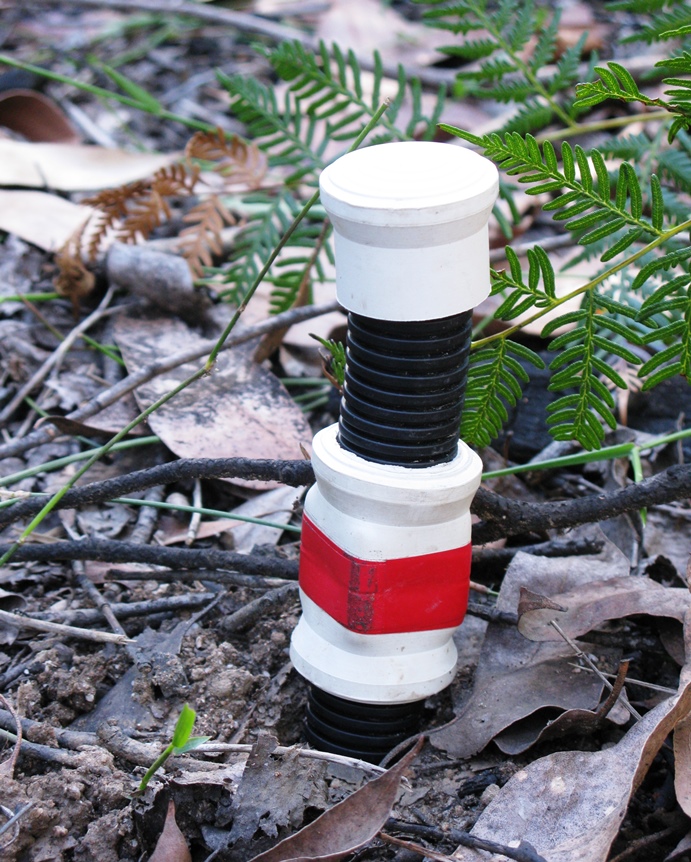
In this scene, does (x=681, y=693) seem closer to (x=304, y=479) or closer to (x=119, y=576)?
(x=304, y=479)

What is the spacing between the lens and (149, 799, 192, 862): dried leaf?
149cm

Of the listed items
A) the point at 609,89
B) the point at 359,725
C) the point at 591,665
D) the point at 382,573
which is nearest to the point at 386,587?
the point at 382,573

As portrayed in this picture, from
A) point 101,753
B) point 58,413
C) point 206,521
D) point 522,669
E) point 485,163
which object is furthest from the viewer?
point 58,413

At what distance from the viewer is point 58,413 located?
2652 mm

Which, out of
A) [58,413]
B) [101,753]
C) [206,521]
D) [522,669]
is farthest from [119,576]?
[522,669]

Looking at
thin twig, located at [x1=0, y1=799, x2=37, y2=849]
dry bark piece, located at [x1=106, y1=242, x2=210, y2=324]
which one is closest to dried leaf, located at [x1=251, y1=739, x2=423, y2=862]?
thin twig, located at [x1=0, y1=799, x2=37, y2=849]

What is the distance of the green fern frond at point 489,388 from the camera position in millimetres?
1796

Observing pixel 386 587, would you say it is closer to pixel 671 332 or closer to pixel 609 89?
pixel 671 332

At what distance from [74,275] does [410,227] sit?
192 centimetres

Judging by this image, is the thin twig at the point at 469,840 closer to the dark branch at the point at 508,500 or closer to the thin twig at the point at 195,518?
the dark branch at the point at 508,500

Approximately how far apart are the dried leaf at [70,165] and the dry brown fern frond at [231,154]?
0.65 metres

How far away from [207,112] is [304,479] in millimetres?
3154

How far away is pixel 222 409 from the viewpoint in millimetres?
2547

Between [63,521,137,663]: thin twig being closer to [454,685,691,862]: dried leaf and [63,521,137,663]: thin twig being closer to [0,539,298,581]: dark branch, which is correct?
[0,539,298,581]: dark branch
